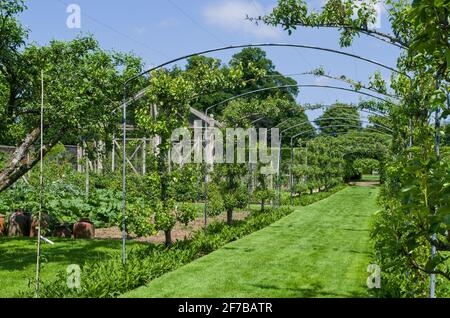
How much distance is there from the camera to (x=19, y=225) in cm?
1415

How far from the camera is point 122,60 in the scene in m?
11.6

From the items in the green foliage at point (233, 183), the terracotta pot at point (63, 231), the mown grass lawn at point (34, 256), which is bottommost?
the mown grass lawn at point (34, 256)

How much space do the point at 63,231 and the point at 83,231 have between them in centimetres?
75

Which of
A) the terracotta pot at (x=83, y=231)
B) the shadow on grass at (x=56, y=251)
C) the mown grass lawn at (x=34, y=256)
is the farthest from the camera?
the terracotta pot at (x=83, y=231)

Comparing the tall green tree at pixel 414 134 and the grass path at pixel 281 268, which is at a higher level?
the tall green tree at pixel 414 134

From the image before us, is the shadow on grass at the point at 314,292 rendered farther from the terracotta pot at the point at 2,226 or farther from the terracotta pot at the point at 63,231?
the terracotta pot at the point at 2,226

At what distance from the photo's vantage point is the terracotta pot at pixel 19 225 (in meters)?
14.1

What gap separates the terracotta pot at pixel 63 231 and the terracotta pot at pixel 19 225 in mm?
857

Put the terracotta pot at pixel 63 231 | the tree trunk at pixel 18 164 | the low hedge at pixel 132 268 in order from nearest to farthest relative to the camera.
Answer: the low hedge at pixel 132 268 < the tree trunk at pixel 18 164 < the terracotta pot at pixel 63 231

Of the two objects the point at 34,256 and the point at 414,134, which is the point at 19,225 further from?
the point at 414,134

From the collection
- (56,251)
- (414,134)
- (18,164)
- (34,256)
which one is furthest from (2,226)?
(414,134)

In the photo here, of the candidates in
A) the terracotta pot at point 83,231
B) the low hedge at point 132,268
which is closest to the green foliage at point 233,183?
the low hedge at point 132,268

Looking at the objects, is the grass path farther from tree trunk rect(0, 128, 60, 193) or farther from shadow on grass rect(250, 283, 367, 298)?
tree trunk rect(0, 128, 60, 193)
